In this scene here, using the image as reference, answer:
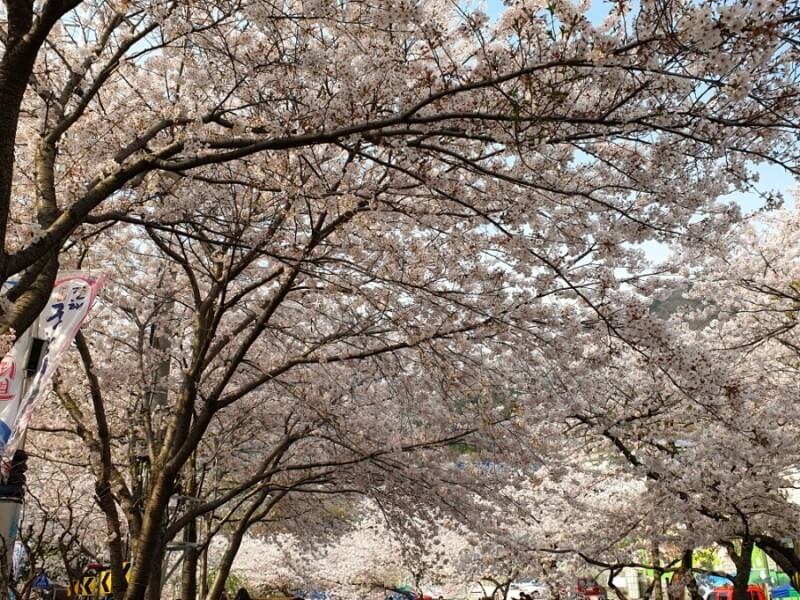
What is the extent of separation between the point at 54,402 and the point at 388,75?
8671 mm

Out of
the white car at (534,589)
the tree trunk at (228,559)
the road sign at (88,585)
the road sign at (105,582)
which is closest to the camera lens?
the road sign at (105,582)

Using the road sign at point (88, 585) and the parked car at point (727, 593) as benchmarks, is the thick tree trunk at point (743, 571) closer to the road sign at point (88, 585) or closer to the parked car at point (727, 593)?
the road sign at point (88, 585)

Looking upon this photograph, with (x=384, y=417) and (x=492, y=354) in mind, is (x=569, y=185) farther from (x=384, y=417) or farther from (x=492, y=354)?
(x=384, y=417)

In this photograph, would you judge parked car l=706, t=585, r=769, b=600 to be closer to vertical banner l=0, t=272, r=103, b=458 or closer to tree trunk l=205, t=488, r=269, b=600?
tree trunk l=205, t=488, r=269, b=600

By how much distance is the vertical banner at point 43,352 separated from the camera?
4.32 m

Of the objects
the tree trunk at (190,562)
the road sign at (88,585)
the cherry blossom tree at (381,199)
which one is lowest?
the road sign at (88,585)

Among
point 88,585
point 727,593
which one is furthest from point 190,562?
point 727,593

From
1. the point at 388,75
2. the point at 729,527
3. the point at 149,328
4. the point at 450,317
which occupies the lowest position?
the point at 729,527

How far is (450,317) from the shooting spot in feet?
20.2

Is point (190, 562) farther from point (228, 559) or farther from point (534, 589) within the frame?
point (534, 589)

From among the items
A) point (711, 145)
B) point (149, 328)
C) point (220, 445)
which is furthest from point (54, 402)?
point (711, 145)

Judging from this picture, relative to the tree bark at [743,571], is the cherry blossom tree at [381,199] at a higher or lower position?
higher

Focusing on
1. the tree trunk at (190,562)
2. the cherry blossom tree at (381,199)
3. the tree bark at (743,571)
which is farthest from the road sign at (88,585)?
the tree bark at (743,571)

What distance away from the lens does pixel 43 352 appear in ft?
16.0
